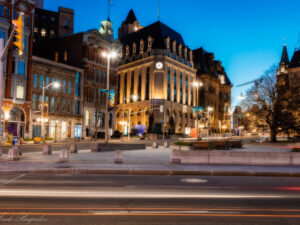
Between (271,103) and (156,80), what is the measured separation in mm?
46844

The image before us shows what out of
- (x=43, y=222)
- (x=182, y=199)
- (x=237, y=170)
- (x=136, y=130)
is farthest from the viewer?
(x=136, y=130)

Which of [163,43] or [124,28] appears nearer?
[163,43]

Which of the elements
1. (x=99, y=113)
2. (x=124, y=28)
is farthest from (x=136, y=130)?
(x=124, y=28)

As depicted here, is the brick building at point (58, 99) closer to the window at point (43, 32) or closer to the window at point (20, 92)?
the window at point (20, 92)

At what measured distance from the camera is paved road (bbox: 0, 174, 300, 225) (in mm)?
6270

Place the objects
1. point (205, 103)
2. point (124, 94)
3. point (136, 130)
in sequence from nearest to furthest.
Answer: point (136, 130), point (124, 94), point (205, 103)

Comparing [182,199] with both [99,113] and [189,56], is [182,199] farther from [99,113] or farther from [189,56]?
[189,56]

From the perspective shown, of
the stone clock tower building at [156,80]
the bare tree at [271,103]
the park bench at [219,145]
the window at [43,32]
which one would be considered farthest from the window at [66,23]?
the park bench at [219,145]

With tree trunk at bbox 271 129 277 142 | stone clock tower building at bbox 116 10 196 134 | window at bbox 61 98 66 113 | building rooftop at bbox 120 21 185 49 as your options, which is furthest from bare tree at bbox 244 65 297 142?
building rooftop at bbox 120 21 185 49

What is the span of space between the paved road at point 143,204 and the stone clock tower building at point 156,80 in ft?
225

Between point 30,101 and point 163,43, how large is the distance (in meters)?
49.4

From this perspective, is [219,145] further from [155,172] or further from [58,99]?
[58,99]

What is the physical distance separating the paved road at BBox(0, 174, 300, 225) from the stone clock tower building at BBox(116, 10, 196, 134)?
68.7m

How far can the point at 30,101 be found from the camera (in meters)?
48.4
